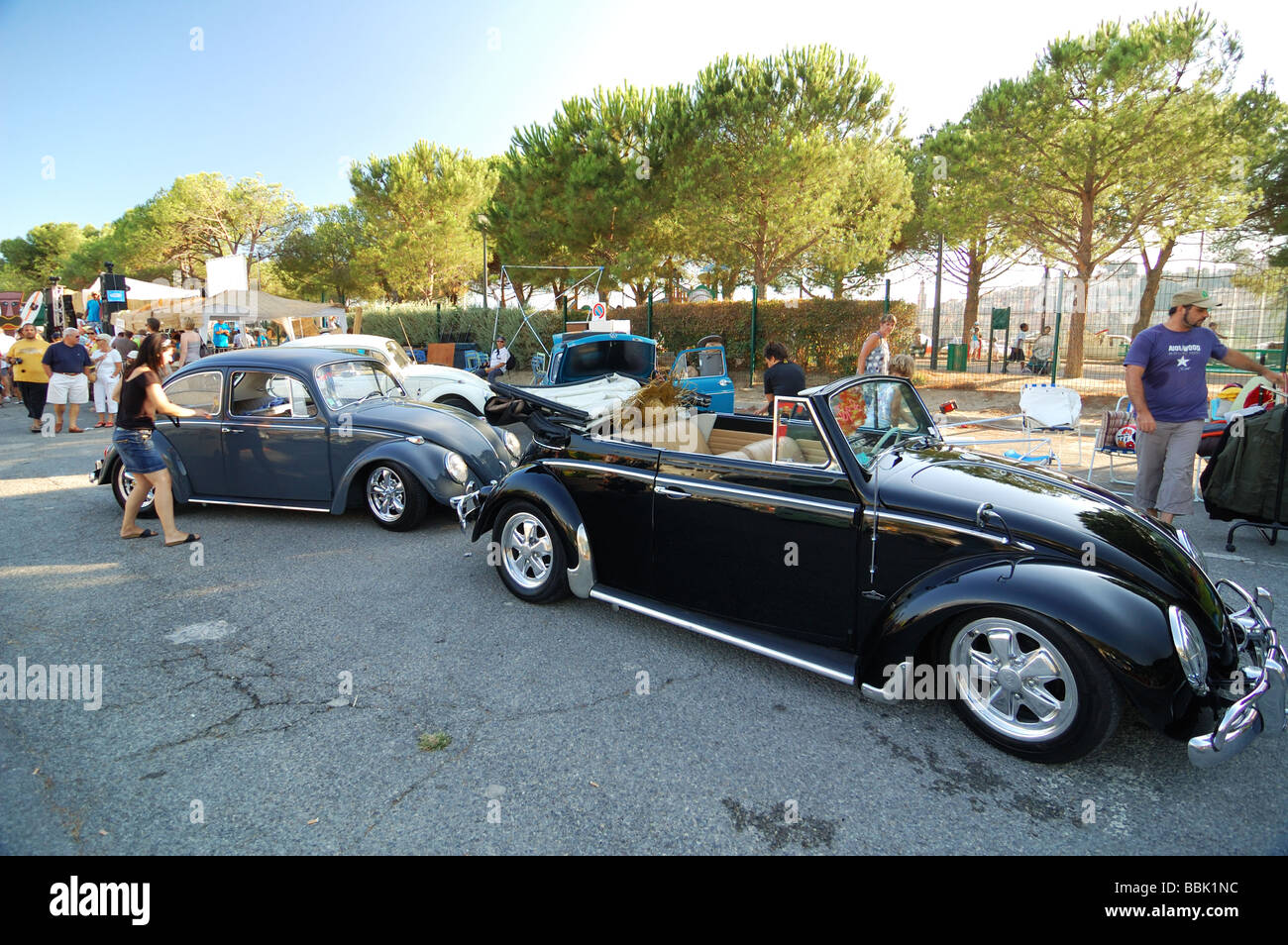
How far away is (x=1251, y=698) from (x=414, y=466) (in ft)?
19.0

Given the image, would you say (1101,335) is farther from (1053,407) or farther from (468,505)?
(468,505)

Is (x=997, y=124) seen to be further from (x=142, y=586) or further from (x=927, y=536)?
(x=142, y=586)

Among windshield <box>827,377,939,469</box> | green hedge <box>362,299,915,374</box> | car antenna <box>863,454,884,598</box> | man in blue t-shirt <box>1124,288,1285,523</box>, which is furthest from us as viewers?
green hedge <box>362,299,915,374</box>

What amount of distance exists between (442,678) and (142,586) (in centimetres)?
298

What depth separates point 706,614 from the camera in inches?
154

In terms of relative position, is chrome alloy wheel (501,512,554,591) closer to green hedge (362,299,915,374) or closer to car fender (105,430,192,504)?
car fender (105,430,192,504)

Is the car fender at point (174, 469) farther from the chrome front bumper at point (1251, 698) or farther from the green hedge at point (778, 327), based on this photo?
the green hedge at point (778, 327)

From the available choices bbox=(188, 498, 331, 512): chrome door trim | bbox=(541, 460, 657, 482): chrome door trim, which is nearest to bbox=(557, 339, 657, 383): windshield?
bbox=(188, 498, 331, 512): chrome door trim

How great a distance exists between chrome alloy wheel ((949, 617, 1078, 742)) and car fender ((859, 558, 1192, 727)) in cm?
13

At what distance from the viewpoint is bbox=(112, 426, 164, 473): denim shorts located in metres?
5.98

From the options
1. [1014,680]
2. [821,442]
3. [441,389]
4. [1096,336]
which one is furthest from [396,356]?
[1096,336]

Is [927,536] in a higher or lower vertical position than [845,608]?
higher

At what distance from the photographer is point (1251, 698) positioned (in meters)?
2.60

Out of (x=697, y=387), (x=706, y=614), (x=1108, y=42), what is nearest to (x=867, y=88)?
(x=1108, y=42)
